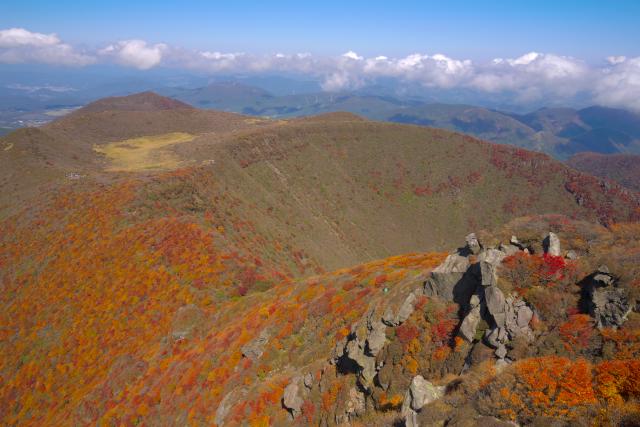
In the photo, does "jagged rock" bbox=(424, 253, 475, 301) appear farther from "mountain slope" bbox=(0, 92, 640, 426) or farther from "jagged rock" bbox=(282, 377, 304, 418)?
"jagged rock" bbox=(282, 377, 304, 418)

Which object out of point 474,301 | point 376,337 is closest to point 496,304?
point 474,301

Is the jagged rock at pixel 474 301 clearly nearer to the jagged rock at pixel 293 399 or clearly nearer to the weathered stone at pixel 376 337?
the weathered stone at pixel 376 337

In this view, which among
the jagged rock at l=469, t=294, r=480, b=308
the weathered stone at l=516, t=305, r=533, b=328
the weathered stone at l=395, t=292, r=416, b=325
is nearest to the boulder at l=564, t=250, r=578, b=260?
A: the weathered stone at l=516, t=305, r=533, b=328

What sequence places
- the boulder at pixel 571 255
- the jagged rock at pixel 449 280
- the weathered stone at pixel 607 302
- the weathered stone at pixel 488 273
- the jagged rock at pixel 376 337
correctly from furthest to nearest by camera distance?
1. the jagged rock at pixel 449 280
2. the jagged rock at pixel 376 337
3. the boulder at pixel 571 255
4. the weathered stone at pixel 488 273
5. the weathered stone at pixel 607 302

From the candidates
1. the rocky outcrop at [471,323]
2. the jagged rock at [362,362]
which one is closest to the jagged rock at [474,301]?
the rocky outcrop at [471,323]

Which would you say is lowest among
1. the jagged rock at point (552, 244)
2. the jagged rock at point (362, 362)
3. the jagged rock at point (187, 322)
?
the jagged rock at point (187, 322)

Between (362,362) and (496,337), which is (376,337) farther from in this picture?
(496,337)

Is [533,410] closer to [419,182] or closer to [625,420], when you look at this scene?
[625,420]
